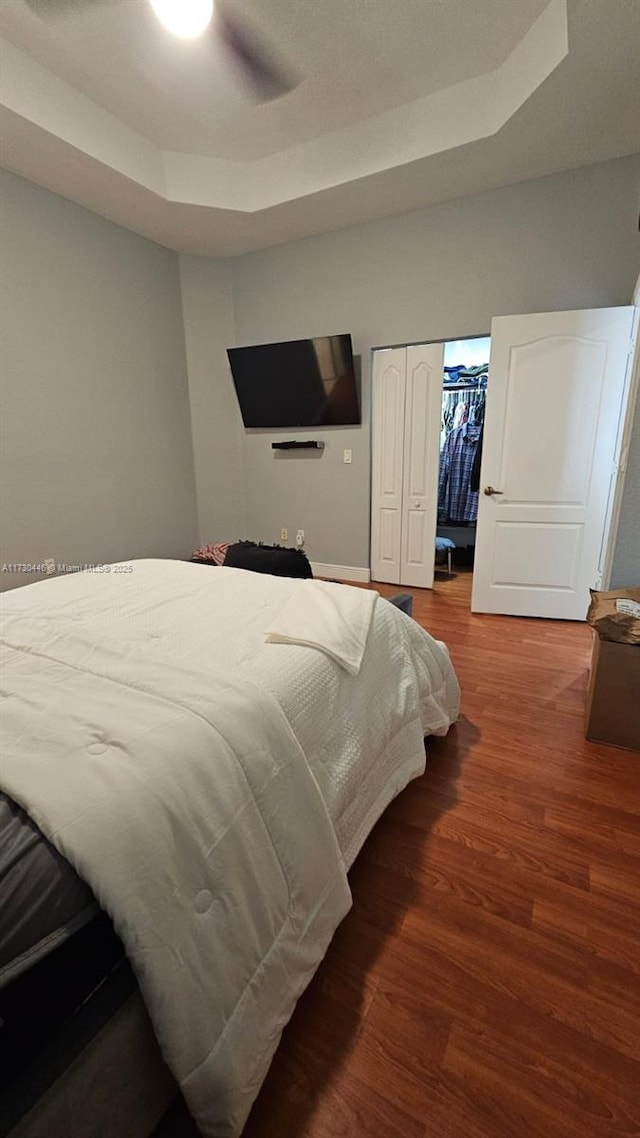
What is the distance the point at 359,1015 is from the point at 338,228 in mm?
4428

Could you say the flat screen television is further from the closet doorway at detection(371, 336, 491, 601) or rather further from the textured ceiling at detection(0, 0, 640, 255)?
the textured ceiling at detection(0, 0, 640, 255)

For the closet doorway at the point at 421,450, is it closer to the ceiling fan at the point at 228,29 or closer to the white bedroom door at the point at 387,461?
the white bedroom door at the point at 387,461

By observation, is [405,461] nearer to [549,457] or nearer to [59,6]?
[549,457]

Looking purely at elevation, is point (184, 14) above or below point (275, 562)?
above

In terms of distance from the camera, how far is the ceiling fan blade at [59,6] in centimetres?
165

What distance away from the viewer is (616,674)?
1.75m

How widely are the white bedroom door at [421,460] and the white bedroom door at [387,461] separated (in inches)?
2.0

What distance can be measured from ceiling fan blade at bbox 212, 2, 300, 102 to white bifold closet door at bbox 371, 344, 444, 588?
1670 mm

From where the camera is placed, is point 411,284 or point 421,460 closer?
point 411,284

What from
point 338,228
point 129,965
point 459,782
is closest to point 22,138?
point 338,228

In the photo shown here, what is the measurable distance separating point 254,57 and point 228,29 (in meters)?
0.31

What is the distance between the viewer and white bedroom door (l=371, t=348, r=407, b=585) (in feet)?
11.9

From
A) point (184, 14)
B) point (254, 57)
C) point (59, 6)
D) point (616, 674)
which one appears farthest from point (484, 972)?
point (254, 57)

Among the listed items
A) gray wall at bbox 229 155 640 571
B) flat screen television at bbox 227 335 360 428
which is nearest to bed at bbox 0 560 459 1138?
gray wall at bbox 229 155 640 571
